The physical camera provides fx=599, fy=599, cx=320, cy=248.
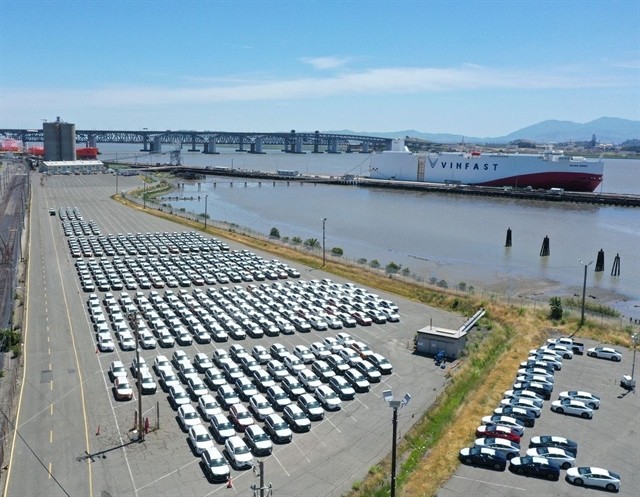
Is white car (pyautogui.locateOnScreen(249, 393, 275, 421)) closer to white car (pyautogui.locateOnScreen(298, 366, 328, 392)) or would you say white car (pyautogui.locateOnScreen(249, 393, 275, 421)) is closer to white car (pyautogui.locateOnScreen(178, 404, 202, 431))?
white car (pyautogui.locateOnScreen(178, 404, 202, 431))

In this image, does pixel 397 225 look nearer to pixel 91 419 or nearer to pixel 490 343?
pixel 490 343

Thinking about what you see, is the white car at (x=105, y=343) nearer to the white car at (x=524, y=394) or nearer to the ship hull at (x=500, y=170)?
the white car at (x=524, y=394)

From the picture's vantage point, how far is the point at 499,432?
14.4m

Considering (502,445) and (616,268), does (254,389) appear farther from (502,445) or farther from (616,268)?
(616,268)

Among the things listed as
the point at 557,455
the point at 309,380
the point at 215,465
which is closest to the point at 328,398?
the point at 309,380

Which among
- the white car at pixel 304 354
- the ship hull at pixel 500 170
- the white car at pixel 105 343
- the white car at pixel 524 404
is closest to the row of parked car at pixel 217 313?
the white car at pixel 105 343

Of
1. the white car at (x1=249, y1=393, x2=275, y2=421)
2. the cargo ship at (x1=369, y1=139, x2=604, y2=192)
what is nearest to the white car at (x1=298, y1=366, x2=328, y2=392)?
the white car at (x1=249, y1=393, x2=275, y2=421)

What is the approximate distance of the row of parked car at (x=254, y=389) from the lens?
1386 centimetres

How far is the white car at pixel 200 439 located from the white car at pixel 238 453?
426mm

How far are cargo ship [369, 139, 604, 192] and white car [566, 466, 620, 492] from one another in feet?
243

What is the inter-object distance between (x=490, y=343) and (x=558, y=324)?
13.9ft

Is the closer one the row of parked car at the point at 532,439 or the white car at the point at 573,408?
the row of parked car at the point at 532,439

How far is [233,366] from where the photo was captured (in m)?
18.3

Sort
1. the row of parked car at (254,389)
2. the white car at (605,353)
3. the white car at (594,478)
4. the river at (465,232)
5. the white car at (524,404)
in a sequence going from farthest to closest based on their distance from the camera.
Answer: the river at (465,232), the white car at (605,353), the white car at (524,404), the row of parked car at (254,389), the white car at (594,478)
